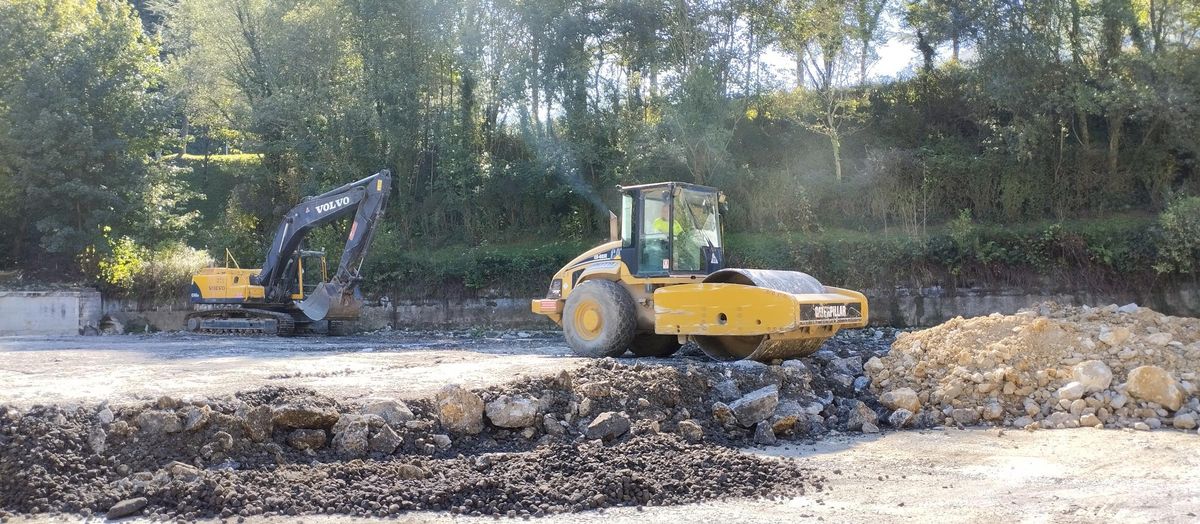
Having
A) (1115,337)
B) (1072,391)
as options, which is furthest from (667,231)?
(1115,337)

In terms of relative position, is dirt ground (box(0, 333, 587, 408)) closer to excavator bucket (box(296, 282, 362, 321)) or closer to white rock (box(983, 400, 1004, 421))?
excavator bucket (box(296, 282, 362, 321))

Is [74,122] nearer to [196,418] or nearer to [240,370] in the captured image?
[240,370]

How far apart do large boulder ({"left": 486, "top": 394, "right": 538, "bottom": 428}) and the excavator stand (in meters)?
9.41

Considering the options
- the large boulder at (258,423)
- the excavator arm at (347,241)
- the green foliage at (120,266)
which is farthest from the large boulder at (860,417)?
the green foliage at (120,266)

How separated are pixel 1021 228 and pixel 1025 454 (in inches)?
524

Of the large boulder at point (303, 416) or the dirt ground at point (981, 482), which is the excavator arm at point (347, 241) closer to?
the large boulder at point (303, 416)

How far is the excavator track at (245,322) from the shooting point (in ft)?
55.6

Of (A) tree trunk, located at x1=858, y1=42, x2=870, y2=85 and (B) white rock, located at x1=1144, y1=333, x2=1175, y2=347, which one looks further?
(A) tree trunk, located at x1=858, y1=42, x2=870, y2=85

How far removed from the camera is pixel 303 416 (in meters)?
6.20

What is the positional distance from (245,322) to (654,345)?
9.71m

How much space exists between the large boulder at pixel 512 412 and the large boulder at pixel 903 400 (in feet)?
11.5

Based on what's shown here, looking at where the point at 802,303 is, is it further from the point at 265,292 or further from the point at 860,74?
the point at 860,74

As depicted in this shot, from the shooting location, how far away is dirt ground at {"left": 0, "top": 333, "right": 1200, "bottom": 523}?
16.9 ft

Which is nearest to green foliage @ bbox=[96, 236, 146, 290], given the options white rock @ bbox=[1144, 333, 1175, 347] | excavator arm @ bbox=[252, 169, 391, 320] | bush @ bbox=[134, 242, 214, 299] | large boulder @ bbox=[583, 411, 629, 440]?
bush @ bbox=[134, 242, 214, 299]
